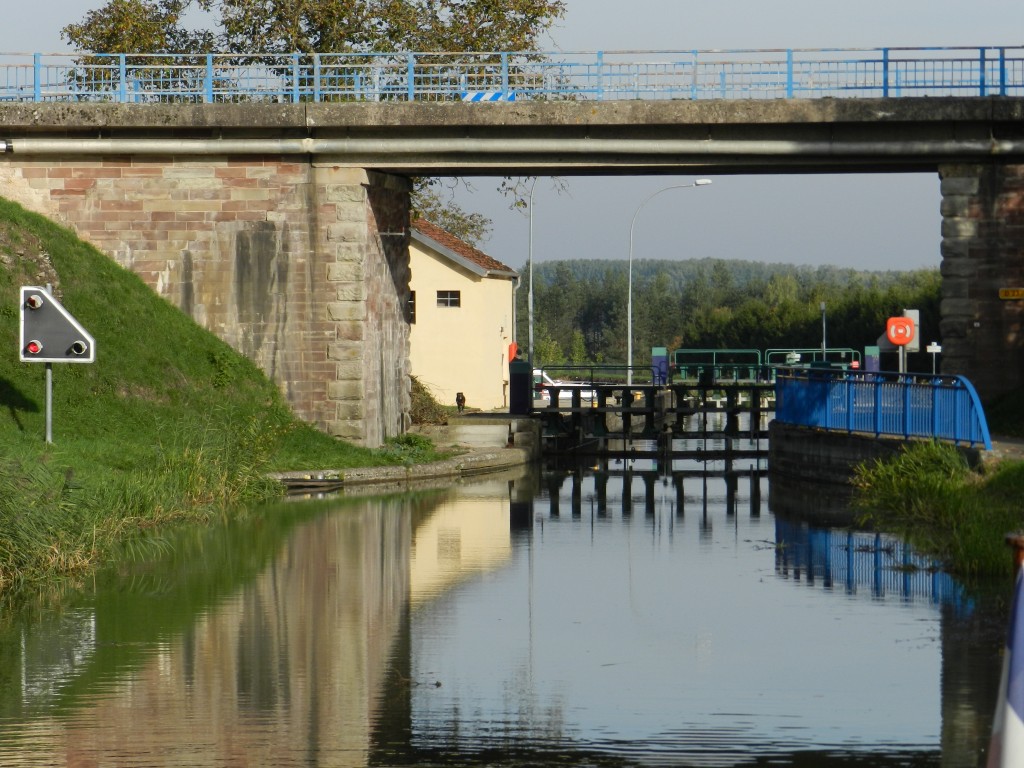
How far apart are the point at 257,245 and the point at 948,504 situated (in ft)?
45.1

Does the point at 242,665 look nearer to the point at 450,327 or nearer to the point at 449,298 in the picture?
the point at 450,327

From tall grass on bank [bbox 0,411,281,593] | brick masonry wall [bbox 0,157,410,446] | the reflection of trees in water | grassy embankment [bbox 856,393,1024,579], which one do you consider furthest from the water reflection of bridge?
brick masonry wall [bbox 0,157,410,446]

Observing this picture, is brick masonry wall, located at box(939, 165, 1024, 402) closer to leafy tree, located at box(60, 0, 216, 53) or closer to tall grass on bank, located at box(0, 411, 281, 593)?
tall grass on bank, located at box(0, 411, 281, 593)

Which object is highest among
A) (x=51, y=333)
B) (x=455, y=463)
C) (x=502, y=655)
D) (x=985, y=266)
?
(x=985, y=266)

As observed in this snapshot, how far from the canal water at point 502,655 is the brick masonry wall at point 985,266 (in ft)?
31.3

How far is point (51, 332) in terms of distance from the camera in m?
21.8

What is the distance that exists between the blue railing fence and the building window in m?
19.0

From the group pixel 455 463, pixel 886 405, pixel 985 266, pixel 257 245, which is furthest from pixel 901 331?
pixel 257 245

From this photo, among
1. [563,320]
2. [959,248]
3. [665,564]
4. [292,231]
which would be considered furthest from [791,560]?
[563,320]

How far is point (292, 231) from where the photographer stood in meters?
27.9

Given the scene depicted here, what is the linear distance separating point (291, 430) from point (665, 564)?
12.0 m

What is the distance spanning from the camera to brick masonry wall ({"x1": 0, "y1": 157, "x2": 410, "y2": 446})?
27.8 meters

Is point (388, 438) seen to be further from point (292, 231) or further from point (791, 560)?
point (791, 560)

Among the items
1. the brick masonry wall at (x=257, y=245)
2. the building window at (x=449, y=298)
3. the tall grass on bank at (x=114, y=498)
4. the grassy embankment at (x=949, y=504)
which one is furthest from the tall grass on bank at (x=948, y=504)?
the building window at (x=449, y=298)
